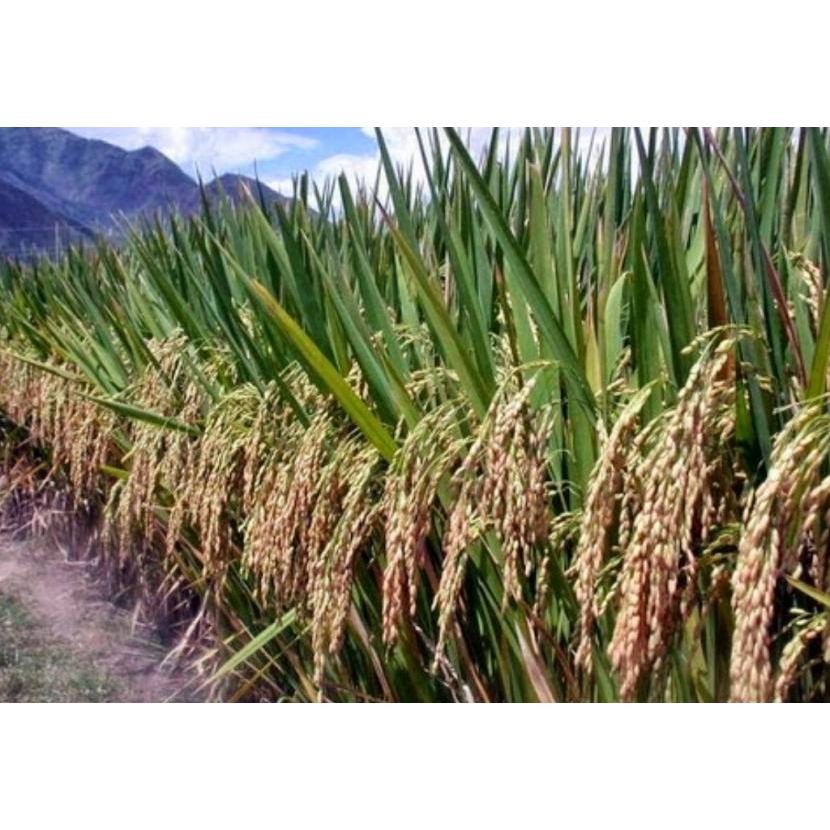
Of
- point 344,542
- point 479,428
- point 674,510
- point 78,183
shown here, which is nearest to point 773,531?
point 674,510

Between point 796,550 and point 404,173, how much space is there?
0.97 metres

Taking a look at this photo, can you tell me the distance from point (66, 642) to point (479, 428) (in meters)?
1.11

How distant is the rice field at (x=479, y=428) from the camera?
1416 millimetres

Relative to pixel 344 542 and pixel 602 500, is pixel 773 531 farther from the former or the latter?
pixel 344 542

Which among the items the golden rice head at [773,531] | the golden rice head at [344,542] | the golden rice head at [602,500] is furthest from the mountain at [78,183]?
the golden rice head at [773,531]

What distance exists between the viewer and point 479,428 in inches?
62.9

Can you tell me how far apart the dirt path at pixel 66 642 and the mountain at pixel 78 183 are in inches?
25.4

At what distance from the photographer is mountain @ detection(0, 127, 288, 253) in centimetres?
212

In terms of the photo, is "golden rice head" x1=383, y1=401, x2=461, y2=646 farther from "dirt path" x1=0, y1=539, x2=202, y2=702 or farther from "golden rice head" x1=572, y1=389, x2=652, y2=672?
"dirt path" x1=0, y1=539, x2=202, y2=702

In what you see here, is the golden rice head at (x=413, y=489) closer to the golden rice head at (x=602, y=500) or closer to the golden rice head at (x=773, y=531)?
the golden rice head at (x=602, y=500)

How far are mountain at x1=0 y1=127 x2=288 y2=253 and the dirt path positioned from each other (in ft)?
2.12
